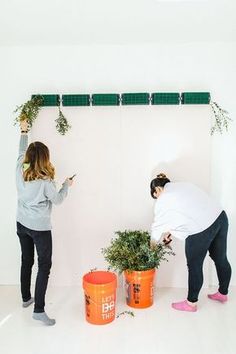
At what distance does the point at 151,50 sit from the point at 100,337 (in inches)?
94.1

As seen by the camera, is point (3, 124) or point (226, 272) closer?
point (226, 272)

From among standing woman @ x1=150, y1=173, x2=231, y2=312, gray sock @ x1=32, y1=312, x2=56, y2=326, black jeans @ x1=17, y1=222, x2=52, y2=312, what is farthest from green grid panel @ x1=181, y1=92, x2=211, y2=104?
gray sock @ x1=32, y1=312, x2=56, y2=326

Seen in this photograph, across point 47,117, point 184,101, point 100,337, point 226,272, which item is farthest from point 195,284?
point 47,117

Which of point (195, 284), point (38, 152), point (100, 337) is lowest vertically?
point (100, 337)

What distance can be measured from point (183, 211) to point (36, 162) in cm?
116

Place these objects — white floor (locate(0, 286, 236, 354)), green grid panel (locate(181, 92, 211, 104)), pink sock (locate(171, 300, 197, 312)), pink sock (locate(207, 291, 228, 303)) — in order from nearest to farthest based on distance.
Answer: white floor (locate(0, 286, 236, 354))
pink sock (locate(171, 300, 197, 312))
pink sock (locate(207, 291, 228, 303))
green grid panel (locate(181, 92, 211, 104))

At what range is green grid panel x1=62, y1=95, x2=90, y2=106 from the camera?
136 inches

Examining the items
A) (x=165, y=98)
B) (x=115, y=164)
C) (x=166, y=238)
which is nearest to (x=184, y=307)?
(x=166, y=238)

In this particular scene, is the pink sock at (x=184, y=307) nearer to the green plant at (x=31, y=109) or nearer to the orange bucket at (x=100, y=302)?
the orange bucket at (x=100, y=302)

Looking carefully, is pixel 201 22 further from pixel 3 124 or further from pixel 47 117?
pixel 3 124

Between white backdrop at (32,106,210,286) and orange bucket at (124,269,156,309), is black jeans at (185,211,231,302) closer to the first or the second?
orange bucket at (124,269,156,309)

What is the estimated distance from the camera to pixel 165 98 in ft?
11.2

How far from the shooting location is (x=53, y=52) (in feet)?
11.3

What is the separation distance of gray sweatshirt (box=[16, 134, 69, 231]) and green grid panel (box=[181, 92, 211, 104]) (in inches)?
55.3
